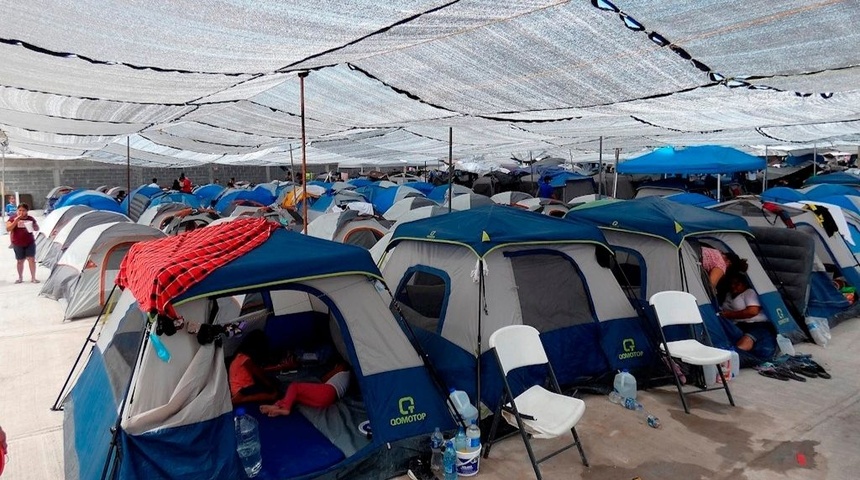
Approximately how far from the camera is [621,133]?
27.7 ft

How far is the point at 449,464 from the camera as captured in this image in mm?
3566

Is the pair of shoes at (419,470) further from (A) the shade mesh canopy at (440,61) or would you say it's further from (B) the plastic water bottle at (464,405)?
(A) the shade mesh canopy at (440,61)

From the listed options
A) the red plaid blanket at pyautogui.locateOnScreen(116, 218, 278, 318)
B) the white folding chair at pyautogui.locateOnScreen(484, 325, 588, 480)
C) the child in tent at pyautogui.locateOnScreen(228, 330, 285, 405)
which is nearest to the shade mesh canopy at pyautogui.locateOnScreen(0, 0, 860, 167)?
the red plaid blanket at pyautogui.locateOnScreen(116, 218, 278, 318)

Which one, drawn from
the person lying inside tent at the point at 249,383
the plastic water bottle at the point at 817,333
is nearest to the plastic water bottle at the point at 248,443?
the person lying inside tent at the point at 249,383

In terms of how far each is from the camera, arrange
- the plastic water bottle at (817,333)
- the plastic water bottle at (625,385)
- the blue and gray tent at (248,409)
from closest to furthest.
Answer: the blue and gray tent at (248,409) < the plastic water bottle at (625,385) < the plastic water bottle at (817,333)

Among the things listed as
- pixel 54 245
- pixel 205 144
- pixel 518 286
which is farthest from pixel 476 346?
pixel 54 245

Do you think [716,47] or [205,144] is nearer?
[716,47]

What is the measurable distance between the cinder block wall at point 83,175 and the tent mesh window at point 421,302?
20140 millimetres

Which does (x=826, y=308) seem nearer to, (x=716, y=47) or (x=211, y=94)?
(x=716, y=47)

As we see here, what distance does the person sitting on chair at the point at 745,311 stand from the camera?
573 cm

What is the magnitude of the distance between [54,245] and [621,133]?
10605 mm

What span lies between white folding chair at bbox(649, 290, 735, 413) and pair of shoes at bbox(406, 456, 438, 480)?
7.24 ft

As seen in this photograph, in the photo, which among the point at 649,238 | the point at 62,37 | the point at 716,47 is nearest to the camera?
the point at 62,37

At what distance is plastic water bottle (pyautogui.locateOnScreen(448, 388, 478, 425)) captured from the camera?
155 inches
